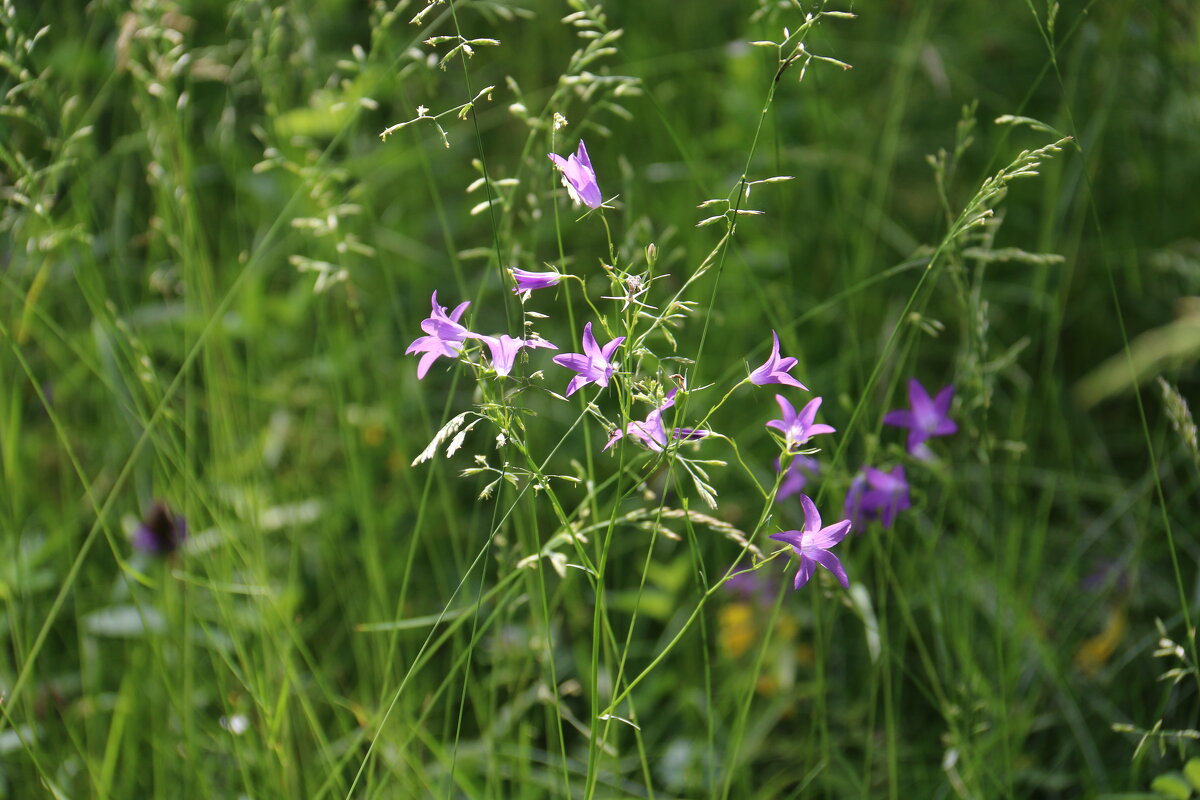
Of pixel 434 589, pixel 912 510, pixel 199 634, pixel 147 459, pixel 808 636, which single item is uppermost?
pixel 912 510

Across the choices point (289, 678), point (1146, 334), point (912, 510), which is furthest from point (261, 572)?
point (1146, 334)

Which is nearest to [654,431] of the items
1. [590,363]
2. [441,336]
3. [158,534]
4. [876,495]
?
[590,363]

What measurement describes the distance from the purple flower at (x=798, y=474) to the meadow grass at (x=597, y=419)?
0.26 feet

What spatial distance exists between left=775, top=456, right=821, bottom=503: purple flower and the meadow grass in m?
0.08

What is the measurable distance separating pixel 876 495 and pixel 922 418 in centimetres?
13

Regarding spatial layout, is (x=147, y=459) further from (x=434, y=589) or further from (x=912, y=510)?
(x=912, y=510)

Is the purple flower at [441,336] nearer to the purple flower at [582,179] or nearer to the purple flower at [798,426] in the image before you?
the purple flower at [582,179]

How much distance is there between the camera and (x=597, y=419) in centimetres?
114

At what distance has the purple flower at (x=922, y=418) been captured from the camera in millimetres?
1402

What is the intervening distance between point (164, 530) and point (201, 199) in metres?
1.09

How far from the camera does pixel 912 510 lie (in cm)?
140

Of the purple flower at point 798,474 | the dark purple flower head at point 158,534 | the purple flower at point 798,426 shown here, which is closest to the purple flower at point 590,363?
the purple flower at point 798,426

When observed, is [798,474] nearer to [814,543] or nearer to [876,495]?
[876,495]

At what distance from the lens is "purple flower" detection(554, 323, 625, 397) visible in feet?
3.08
